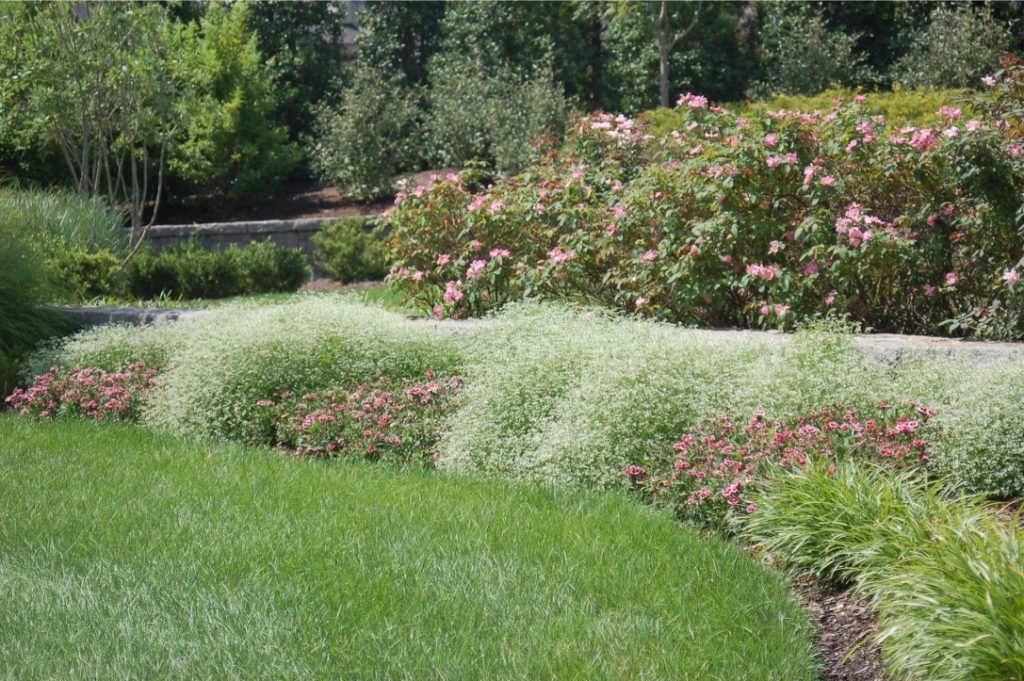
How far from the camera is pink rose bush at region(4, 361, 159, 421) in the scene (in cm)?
653

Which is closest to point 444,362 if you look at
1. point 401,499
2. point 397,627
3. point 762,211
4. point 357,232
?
point 401,499

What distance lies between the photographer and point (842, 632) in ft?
11.0

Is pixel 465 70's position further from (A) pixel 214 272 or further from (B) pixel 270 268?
(A) pixel 214 272

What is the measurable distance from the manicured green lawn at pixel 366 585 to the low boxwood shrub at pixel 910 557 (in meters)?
0.23

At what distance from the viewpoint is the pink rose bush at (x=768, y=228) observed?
6.20 meters

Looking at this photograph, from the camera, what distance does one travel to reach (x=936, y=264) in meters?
6.39

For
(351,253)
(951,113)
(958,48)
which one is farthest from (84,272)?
(958,48)

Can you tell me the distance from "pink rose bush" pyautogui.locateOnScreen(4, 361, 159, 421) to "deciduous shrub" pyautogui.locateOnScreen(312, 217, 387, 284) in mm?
6908

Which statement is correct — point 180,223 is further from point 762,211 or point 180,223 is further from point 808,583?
point 808,583

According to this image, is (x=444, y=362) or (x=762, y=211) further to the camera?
(x=762, y=211)

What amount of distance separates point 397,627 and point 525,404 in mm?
2337

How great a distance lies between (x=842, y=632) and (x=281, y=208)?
16.6 meters

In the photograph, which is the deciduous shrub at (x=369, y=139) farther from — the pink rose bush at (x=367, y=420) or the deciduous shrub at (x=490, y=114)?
the pink rose bush at (x=367, y=420)

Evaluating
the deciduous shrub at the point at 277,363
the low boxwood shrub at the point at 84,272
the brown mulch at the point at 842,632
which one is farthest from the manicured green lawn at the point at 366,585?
the low boxwood shrub at the point at 84,272
